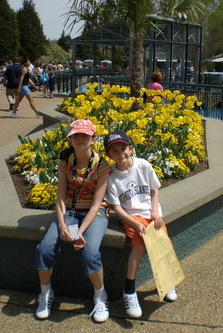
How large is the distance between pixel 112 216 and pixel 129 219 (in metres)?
0.28

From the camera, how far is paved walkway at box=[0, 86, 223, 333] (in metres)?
3.02

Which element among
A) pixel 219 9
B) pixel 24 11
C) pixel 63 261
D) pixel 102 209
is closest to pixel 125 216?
pixel 102 209

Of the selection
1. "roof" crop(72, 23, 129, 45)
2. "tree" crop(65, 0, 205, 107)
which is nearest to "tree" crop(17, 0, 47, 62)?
"roof" crop(72, 23, 129, 45)

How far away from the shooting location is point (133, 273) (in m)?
3.23

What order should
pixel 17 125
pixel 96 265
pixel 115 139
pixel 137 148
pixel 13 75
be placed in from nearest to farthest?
pixel 96 265
pixel 115 139
pixel 137 148
pixel 17 125
pixel 13 75

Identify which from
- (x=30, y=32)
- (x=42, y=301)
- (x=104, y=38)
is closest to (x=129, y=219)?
(x=42, y=301)

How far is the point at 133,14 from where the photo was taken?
8422 mm

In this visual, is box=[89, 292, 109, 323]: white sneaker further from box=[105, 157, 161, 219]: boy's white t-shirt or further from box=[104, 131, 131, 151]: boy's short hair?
box=[104, 131, 131, 151]: boy's short hair

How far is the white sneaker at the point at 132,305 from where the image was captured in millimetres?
3135

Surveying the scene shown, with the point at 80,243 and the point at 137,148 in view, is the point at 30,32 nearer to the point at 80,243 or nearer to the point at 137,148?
the point at 137,148

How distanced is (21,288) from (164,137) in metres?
2.48

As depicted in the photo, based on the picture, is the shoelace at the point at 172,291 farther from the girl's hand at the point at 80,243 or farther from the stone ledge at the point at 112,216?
the girl's hand at the point at 80,243

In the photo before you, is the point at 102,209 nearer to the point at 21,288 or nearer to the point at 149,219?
the point at 149,219

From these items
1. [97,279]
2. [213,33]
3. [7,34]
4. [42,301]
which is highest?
[213,33]
